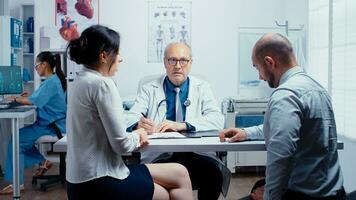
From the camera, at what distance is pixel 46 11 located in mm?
4938

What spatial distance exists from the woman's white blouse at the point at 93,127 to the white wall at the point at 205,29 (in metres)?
3.36

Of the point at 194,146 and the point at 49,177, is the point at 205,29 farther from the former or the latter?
the point at 194,146

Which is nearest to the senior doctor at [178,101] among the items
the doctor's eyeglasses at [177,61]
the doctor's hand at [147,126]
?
the doctor's eyeglasses at [177,61]

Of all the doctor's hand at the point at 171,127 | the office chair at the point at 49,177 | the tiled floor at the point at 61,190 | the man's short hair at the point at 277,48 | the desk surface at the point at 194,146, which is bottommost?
the tiled floor at the point at 61,190

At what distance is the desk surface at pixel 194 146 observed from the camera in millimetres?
1634

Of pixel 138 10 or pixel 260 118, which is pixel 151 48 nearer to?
pixel 138 10

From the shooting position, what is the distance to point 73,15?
493cm

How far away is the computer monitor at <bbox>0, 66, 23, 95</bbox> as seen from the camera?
3.52 meters

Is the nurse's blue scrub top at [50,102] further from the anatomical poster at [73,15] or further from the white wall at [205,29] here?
the anatomical poster at [73,15]

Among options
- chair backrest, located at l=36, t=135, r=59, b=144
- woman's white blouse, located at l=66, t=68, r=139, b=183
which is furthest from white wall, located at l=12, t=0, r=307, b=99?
woman's white blouse, located at l=66, t=68, r=139, b=183

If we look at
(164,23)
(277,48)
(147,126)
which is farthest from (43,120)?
(277,48)

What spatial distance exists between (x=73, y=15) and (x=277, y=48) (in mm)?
3868

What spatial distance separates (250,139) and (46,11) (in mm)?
3850

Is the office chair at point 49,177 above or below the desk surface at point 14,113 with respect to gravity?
below
